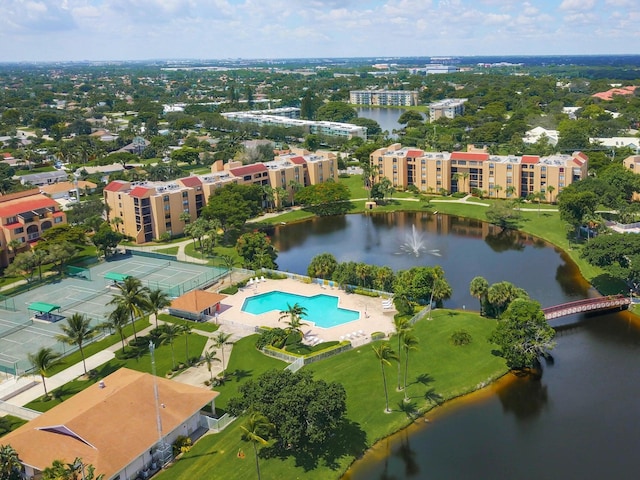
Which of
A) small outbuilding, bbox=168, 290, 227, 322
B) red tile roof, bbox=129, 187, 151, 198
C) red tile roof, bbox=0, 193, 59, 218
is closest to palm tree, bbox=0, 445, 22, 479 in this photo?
small outbuilding, bbox=168, 290, 227, 322

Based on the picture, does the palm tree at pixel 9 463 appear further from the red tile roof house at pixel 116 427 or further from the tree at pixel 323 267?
the tree at pixel 323 267

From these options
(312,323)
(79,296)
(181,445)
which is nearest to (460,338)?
(312,323)

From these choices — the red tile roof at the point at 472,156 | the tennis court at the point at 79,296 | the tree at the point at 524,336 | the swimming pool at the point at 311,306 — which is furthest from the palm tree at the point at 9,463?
the red tile roof at the point at 472,156

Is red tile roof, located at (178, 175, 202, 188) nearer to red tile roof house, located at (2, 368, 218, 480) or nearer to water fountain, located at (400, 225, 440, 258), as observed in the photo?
water fountain, located at (400, 225, 440, 258)

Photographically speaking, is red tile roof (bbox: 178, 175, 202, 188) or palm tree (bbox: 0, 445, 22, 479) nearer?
palm tree (bbox: 0, 445, 22, 479)

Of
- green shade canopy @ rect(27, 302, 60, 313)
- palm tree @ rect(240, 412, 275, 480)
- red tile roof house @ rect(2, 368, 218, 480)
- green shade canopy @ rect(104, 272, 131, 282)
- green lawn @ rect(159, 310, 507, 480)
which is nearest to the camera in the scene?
palm tree @ rect(240, 412, 275, 480)

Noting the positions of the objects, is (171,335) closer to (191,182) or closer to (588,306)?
(588,306)
